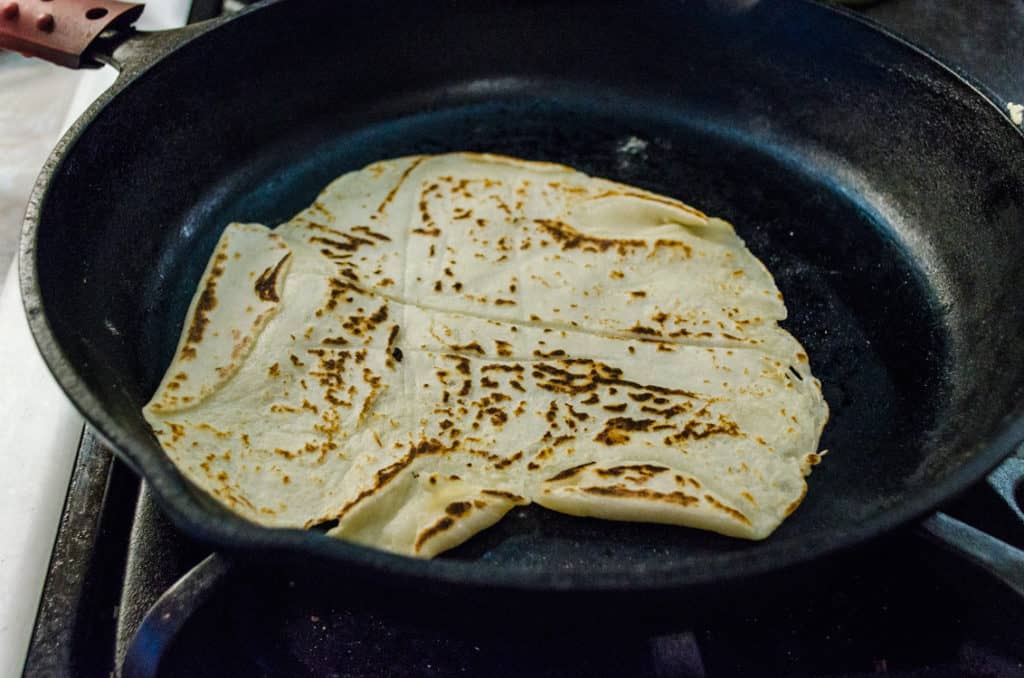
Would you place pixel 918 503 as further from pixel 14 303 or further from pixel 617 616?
pixel 14 303

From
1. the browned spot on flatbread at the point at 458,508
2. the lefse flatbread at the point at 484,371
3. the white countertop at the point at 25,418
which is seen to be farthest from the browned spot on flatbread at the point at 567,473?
the white countertop at the point at 25,418

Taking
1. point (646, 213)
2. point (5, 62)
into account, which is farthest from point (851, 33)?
point (5, 62)

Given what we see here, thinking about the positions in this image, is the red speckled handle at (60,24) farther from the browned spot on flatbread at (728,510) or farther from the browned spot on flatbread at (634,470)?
the browned spot on flatbread at (728,510)

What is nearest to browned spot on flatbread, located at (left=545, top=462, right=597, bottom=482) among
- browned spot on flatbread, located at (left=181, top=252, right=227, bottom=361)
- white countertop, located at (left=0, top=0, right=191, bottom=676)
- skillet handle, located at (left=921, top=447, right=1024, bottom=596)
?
skillet handle, located at (left=921, top=447, right=1024, bottom=596)

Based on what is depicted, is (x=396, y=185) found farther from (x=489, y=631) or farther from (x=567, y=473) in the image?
(x=489, y=631)

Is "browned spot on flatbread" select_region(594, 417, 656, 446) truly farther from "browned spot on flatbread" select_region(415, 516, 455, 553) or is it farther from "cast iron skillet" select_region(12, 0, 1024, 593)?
"browned spot on flatbread" select_region(415, 516, 455, 553)
